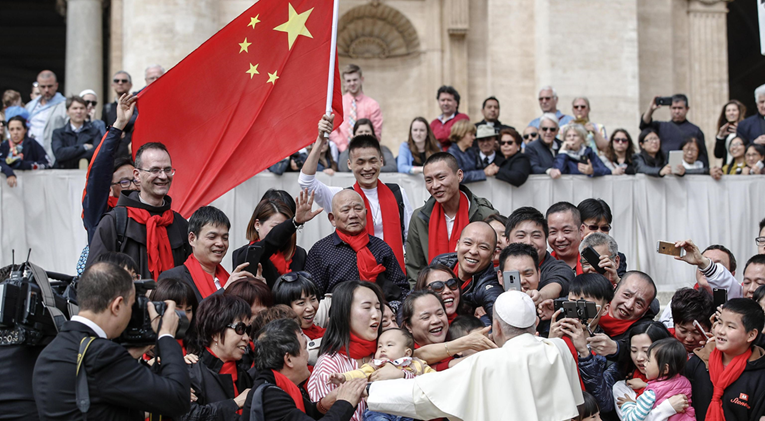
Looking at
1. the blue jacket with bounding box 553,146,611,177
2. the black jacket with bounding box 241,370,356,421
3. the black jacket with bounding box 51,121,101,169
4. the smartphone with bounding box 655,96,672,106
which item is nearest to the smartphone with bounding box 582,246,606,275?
the black jacket with bounding box 241,370,356,421

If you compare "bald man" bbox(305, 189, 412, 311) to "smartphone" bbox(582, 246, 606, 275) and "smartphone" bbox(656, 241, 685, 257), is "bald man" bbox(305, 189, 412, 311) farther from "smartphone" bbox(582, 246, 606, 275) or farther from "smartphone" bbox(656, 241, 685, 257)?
"smartphone" bbox(656, 241, 685, 257)

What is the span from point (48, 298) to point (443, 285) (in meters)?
2.61

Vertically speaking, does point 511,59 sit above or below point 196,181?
above

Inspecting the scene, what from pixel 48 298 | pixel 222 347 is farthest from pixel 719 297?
pixel 48 298

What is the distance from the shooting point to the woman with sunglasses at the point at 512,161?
32.7 feet

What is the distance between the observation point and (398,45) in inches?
623

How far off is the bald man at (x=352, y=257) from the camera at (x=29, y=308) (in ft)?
8.09

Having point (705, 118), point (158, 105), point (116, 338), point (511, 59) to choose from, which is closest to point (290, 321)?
point (116, 338)

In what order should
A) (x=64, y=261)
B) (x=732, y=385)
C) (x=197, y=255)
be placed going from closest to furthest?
1. (x=732, y=385)
2. (x=197, y=255)
3. (x=64, y=261)

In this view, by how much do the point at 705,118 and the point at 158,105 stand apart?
36.9 feet

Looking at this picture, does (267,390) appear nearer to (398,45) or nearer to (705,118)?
(398,45)

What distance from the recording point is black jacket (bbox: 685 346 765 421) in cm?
557

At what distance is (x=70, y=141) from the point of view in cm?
1045

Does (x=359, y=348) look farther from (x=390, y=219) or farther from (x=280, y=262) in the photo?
(x=390, y=219)
